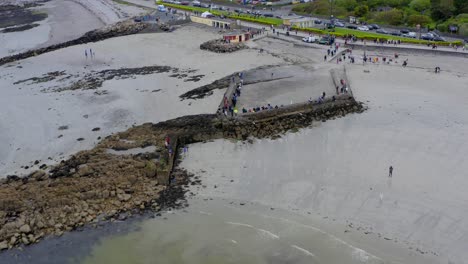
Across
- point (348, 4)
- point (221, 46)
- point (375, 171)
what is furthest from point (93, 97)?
point (348, 4)

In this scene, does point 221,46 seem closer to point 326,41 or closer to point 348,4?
point 326,41

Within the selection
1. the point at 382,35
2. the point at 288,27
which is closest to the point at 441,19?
the point at 382,35

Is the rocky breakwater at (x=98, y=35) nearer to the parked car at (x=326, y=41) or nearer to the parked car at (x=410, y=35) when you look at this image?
the parked car at (x=326, y=41)

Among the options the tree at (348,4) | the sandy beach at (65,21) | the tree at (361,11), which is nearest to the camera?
the sandy beach at (65,21)

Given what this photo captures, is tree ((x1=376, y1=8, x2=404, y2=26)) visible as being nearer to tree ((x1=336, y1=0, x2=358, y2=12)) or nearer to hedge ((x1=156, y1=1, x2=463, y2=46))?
hedge ((x1=156, y1=1, x2=463, y2=46))

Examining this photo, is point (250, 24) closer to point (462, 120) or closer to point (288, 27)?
point (288, 27)

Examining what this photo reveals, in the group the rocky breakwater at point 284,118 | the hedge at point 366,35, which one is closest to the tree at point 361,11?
the hedge at point 366,35
